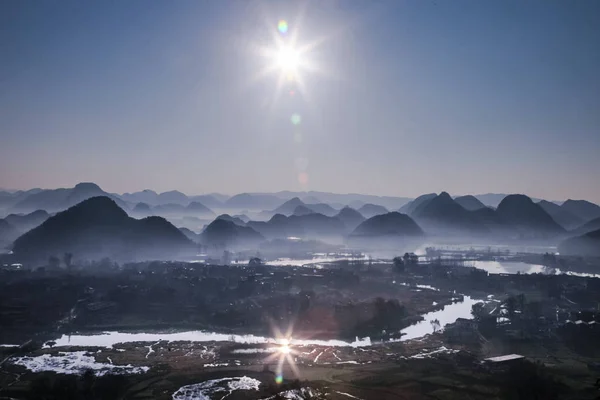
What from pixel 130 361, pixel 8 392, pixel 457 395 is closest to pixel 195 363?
pixel 130 361

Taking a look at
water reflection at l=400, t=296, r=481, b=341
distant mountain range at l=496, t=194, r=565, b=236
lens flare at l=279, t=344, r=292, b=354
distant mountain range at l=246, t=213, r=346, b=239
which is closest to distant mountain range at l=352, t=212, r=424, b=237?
distant mountain range at l=246, t=213, r=346, b=239

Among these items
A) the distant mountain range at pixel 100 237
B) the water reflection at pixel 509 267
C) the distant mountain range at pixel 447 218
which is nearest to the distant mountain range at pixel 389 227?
the distant mountain range at pixel 447 218

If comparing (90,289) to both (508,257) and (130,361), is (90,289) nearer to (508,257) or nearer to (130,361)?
(130,361)

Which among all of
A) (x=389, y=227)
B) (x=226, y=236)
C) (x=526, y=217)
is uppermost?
(x=526, y=217)

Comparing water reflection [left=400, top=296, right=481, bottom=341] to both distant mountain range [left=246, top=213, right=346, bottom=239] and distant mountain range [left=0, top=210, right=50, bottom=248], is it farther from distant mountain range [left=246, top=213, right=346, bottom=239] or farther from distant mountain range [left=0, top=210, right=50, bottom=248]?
distant mountain range [left=0, top=210, right=50, bottom=248]

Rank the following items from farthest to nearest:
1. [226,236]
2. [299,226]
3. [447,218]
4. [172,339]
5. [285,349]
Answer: [447,218], [299,226], [226,236], [172,339], [285,349]

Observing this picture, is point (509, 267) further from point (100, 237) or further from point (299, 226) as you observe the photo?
point (299, 226)

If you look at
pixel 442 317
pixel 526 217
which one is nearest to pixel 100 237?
pixel 442 317

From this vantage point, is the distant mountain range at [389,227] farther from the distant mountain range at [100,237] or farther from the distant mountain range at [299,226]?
the distant mountain range at [100,237]
